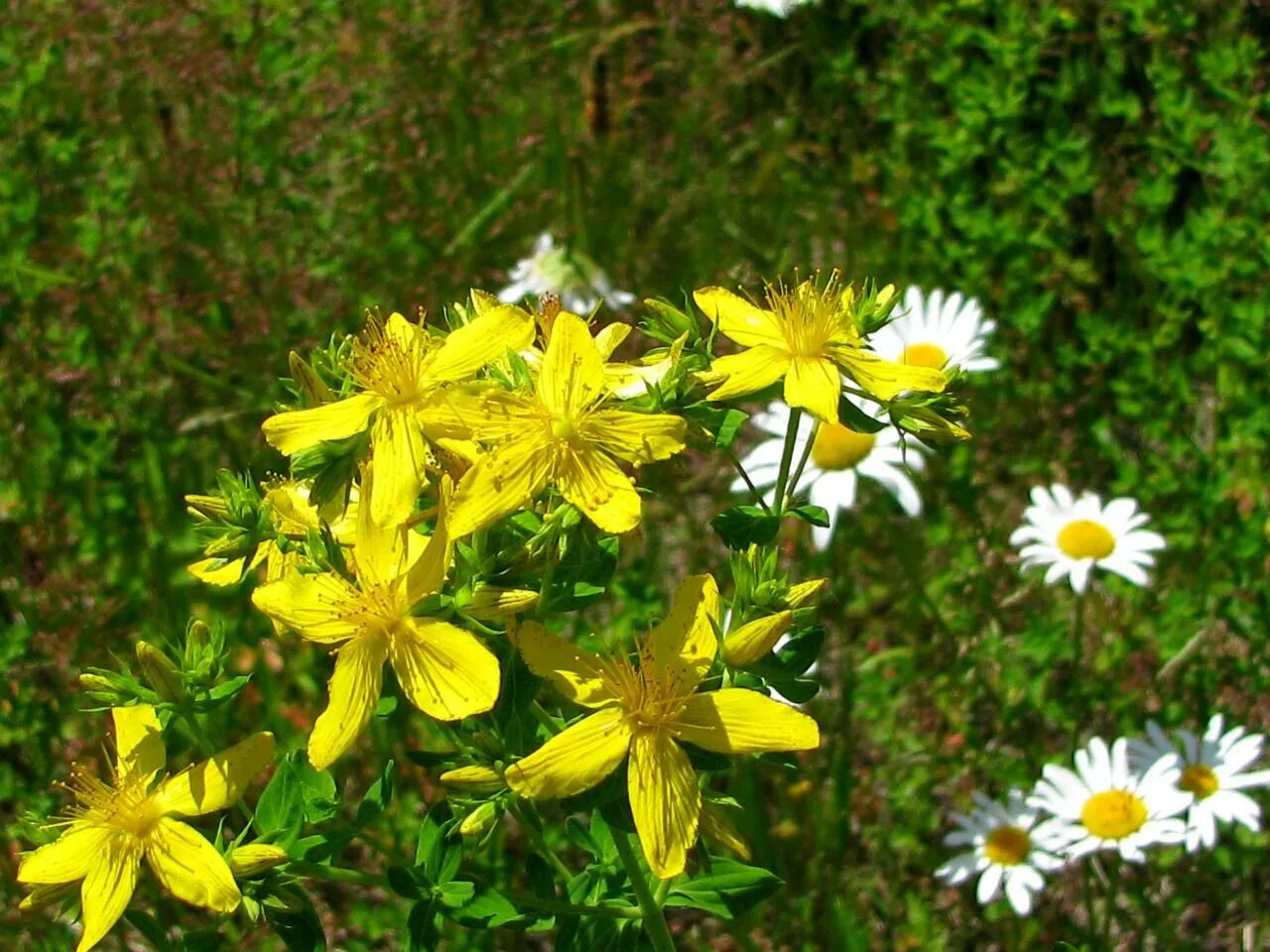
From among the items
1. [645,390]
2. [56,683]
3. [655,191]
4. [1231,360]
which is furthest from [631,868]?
[655,191]

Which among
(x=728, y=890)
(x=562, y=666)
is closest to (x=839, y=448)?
(x=728, y=890)

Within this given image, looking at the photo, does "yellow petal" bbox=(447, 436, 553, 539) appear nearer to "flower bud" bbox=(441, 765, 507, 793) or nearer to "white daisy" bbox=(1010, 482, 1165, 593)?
"flower bud" bbox=(441, 765, 507, 793)

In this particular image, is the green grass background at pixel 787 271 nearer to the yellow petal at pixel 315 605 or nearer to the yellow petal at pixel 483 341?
the yellow petal at pixel 315 605

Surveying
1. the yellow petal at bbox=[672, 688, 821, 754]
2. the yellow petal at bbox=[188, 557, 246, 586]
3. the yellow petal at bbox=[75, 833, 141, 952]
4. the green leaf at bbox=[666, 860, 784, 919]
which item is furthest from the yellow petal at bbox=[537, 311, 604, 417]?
the yellow petal at bbox=[75, 833, 141, 952]

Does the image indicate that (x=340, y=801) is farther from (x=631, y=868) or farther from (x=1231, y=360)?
(x=1231, y=360)

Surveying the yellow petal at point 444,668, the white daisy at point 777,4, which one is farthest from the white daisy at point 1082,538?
the white daisy at point 777,4

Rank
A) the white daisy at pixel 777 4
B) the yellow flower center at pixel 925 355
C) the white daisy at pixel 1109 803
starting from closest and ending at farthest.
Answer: the white daisy at pixel 1109 803, the yellow flower center at pixel 925 355, the white daisy at pixel 777 4
